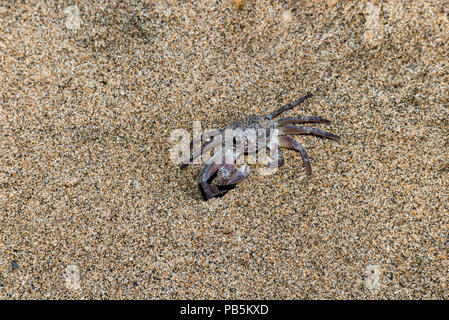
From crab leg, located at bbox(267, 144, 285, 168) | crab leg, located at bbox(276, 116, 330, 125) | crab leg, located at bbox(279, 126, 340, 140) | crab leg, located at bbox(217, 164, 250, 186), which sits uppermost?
crab leg, located at bbox(276, 116, 330, 125)

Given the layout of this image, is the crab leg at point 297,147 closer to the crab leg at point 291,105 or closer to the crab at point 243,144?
the crab at point 243,144

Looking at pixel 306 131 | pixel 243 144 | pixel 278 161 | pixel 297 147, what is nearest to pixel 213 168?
pixel 243 144

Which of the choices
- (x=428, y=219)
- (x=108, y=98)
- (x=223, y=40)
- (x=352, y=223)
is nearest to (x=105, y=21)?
(x=108, y=98)

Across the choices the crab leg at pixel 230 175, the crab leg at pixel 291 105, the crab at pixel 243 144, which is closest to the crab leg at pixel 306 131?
the crab at pixel 243 144

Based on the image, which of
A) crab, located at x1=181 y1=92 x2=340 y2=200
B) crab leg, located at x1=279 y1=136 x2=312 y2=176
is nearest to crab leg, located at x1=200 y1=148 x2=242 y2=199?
crab, located at x1=181 y1=92 x2=340 y2=200

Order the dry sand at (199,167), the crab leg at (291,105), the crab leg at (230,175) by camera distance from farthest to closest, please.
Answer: the crab leg at (291,105), the crab leg at (230,175), the dry sand at (199,167)

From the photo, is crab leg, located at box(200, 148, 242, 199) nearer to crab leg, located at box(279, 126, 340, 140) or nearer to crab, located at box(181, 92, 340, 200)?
crab, located at box(181, 92, 340, 200)

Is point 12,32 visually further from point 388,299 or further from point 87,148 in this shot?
point 388,299

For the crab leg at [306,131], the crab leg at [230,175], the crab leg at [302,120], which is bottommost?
the crab leg at [230,175]
